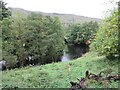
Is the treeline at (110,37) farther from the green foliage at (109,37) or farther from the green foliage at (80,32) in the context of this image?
the green foliage at (80,32)

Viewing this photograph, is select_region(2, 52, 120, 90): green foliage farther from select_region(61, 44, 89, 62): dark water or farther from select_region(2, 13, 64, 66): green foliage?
select_region(61, 44, 89, 62): dark water

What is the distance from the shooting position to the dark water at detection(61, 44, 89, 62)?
3604cm

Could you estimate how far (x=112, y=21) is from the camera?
406 inches

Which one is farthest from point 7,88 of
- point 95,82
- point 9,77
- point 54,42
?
point 54,42

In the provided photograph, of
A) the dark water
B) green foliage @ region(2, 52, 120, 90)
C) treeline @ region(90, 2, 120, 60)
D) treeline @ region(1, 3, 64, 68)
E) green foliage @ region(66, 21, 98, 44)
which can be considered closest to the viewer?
green foliage @ region(2, 52, 120, 90)

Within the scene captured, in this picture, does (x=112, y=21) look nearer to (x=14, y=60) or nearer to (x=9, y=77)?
(x=9, y=77)

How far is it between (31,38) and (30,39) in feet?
0.49

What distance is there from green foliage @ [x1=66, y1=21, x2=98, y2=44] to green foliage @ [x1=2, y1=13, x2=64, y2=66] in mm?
13093

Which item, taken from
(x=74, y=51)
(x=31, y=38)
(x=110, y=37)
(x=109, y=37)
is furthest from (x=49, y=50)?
(x=110, y=37)

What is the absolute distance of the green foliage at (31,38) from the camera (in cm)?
2559

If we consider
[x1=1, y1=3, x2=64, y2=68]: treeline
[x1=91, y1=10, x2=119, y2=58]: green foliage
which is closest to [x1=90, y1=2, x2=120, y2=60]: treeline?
[x1=91, y1=10, x2=119, y2=58]: green foliage

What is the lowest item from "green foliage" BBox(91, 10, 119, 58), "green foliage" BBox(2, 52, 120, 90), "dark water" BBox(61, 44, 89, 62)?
"dark water" BBox(61, 44, 89, 62)

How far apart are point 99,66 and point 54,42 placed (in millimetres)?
19614

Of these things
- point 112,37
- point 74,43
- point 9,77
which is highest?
point 112,37
